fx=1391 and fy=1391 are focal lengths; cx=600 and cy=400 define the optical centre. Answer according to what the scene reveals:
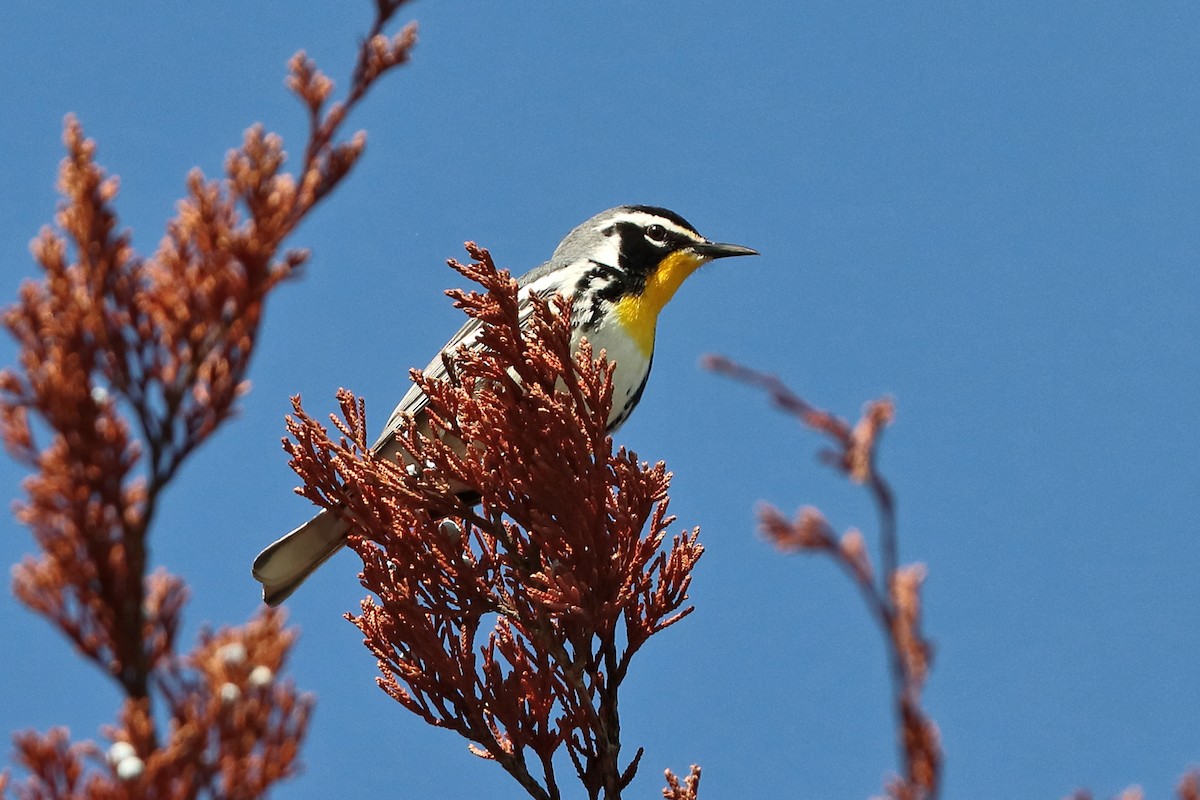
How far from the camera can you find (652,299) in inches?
227

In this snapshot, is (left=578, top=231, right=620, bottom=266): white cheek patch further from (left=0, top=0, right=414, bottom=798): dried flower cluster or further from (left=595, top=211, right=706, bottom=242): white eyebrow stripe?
(left=0, top=0, right=414, bottom=798): dried flower cluster

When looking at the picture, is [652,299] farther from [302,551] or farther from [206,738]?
[206,738]

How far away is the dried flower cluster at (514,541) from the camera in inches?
151

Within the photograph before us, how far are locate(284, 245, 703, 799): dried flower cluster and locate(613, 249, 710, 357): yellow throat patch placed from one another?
4.78 ft

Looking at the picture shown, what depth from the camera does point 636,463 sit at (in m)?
3.93

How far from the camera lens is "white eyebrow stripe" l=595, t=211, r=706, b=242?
6.18 meters

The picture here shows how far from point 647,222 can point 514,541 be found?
2481mm

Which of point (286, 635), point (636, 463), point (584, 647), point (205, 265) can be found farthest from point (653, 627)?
point (205, 265)

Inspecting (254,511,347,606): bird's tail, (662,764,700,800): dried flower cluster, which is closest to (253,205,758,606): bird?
(254,511,347,606): bird's tail

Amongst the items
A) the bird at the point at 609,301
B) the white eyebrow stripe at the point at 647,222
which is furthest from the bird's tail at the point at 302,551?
the white eyebrow stripe at the point at 647,222

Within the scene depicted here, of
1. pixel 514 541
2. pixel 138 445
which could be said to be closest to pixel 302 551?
pixel 514 541

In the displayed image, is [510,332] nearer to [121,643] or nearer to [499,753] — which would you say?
[499,753]

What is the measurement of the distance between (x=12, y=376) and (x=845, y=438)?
1746 millimetres

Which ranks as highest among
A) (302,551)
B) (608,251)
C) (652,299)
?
(608,251)
